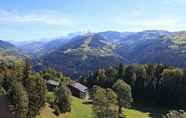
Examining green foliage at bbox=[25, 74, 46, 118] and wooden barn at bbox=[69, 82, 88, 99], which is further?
wooden barn at bbox=[69, 82, 88, 99]

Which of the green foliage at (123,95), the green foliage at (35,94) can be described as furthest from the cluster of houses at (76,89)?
the green foliage at (35,94)

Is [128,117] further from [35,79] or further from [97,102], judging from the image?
[35,79]

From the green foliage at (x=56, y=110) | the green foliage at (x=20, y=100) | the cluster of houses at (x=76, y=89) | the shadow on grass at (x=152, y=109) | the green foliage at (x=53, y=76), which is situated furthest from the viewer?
the green foliage at (x=53, y=76)

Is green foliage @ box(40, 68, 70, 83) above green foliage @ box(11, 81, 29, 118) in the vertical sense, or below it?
below

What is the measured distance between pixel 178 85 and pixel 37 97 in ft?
214

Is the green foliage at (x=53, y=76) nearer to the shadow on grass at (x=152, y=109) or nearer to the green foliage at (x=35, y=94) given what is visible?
the shadow on grass at (x=152, y=109)

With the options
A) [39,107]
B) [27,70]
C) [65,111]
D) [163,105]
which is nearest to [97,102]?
[39,107]

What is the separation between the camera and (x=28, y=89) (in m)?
83.8

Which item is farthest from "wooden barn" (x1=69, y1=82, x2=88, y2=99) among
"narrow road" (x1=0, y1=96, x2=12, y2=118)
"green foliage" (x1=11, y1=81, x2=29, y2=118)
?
"narrow road" (x1=0, y1=96, x2=12, y2=118)

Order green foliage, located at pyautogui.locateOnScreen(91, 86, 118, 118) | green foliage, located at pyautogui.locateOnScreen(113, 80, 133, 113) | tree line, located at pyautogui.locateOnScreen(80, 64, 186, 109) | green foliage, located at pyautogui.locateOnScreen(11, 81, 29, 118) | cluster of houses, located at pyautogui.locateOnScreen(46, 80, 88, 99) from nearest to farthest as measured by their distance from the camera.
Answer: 1. green foliage, located at pyautogui.locateOnScreen(11, 81, 29, 118)
2. green foliage, located at pyautogui.locateOnScreen(91, 86, 118, 118)
3. green foliage, located at pyautogui.locateOnScreen(113, 80, 133, 113)
4. tree line, located at pyautogui.locateOnScreen(80, 64, 186, 109)
5. cluster of houses, located at pyautogui.locateOnScreen(46, 80, 88, 99)

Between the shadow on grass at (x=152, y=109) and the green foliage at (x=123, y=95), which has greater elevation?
the green foliage at (x=123, y=95)

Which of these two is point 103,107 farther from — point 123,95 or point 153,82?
point 153,82

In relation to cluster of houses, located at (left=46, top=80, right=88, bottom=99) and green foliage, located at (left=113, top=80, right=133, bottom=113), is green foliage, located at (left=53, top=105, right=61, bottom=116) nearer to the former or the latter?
green foliage, located at (left=113, top=80, right=133, bottom=113)

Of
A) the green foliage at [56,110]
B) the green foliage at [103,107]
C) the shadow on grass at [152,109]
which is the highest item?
the green foliage at [103,107]
